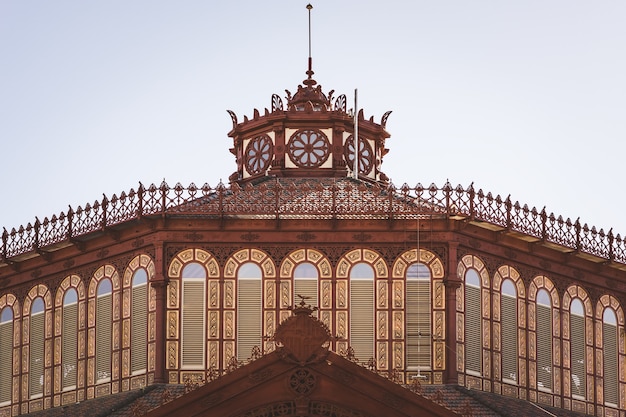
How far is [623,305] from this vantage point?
69.8m

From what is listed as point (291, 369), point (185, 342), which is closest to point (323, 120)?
point (185, 342)

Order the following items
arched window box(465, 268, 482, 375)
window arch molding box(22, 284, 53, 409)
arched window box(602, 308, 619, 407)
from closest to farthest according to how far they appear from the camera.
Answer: arched window box(465, 268, 482, 375)
window arch molding box(22, 284, 53, 409)
arched window box(602, 308, 619, 407)

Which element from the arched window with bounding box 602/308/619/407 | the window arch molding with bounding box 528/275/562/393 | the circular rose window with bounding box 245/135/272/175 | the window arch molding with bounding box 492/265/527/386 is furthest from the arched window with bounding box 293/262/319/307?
the arched window with bounding box 602/308/619/407

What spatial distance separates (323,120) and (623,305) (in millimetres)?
12351

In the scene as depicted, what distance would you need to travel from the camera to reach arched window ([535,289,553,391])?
66312 mm

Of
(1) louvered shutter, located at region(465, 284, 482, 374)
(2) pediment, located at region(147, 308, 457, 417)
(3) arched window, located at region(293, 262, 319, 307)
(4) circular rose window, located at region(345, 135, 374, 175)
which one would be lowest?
(2) pediment, located at region(147, 308, 457, 417)

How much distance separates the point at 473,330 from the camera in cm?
6438

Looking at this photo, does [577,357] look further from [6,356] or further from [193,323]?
[6,356]

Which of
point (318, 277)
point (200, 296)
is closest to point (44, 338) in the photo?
point (200, 296)

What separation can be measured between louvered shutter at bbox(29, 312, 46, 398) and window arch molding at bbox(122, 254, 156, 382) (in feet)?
13.3

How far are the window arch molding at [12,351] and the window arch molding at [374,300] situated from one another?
11766 millimetres

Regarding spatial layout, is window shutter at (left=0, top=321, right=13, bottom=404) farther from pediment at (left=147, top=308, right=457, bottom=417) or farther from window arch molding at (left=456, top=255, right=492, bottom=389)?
window arch molding at (left=456, top=255, right=492, bottom=389)

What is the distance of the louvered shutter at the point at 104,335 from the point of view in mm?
64875

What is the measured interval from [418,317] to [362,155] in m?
Answer: 9.34
